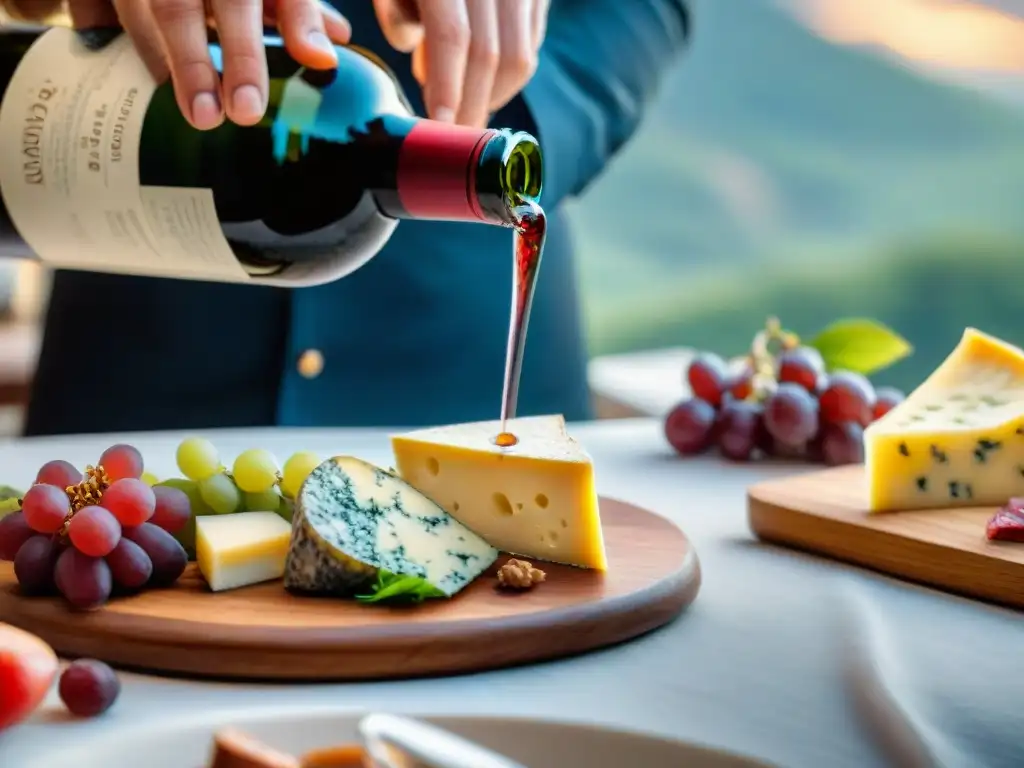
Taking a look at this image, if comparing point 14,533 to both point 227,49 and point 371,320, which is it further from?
point 371,320

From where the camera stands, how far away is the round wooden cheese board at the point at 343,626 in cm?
73

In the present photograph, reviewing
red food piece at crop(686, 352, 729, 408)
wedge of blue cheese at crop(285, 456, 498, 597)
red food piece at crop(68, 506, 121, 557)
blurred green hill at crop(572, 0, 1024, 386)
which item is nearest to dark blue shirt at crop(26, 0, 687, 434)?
red food piece at crop(686, 352, 729, 408)

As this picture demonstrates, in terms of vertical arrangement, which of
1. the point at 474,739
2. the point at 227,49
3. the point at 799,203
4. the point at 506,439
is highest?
the point at 799,203

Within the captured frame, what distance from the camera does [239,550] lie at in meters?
0.84

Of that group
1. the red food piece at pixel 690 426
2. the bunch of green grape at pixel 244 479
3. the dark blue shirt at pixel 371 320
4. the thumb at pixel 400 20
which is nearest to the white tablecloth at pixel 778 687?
the bunch of green grape at pixel 244 479

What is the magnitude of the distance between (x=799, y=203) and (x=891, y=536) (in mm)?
5015

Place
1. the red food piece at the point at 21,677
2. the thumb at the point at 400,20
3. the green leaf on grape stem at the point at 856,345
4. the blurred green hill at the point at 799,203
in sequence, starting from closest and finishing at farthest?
the red food piece at the point at 21,677, the thumb at the point at 400,20, the green leaf on grape stem at the point at 856,345, the blurred green hill at the point at 799,203

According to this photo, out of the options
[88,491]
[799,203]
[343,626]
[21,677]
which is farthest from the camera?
[799,203]

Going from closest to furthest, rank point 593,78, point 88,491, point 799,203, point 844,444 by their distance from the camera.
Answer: point 88,491 < point 844,444 < point 593,78 < point 799,203

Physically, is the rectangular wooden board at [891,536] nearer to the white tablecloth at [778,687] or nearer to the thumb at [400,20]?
the white tablecloth at [778,687]

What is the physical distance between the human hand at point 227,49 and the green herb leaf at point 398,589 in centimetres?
35

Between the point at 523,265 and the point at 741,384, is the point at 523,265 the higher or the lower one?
the higher one

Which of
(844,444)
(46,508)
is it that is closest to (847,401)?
(844,444)

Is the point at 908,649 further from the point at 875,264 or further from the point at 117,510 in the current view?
the point at 875,264
